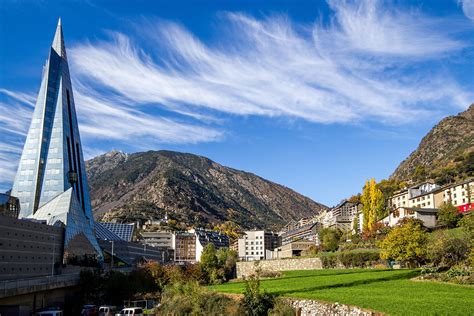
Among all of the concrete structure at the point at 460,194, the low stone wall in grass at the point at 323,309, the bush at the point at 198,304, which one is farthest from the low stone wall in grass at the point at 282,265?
the low stone wall in grass at the point at 323,309

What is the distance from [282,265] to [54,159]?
167 ft

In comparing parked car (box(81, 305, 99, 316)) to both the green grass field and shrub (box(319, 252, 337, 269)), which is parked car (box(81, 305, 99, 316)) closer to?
the green grass field

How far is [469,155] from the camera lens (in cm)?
13175

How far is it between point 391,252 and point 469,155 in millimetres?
86069

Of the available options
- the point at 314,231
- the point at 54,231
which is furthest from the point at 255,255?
the point at 54,231

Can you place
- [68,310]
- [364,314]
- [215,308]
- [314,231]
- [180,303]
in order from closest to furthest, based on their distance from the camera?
[364,314] < [215,308] < [180,303] < [68,310] < [314,231]

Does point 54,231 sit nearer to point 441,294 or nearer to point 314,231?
point 441,294

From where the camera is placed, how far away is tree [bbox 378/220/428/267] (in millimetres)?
56656

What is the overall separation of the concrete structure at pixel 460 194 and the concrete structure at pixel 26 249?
70304 mm

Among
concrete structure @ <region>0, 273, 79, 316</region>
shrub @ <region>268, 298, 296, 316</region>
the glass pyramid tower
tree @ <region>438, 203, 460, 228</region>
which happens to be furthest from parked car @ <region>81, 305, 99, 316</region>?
tree @ <region>438, 203, 460, 228</region>

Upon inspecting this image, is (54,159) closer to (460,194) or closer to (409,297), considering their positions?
(460,194)

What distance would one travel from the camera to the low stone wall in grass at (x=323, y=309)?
29.7 m

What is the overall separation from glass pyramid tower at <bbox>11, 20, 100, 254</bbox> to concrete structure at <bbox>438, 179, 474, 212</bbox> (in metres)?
70.8

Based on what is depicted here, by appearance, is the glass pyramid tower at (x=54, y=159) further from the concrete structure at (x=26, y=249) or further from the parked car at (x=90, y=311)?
the parked car at (x=90, y=311)
